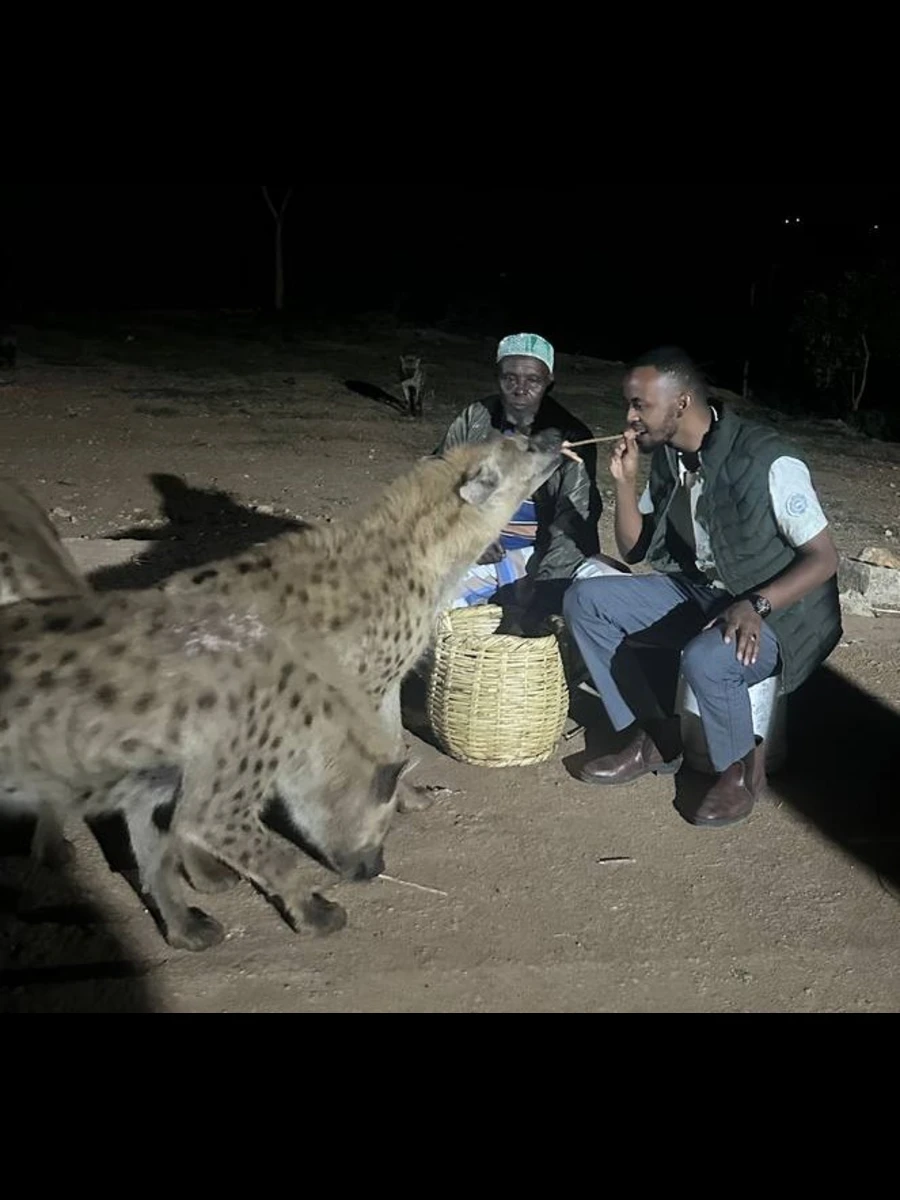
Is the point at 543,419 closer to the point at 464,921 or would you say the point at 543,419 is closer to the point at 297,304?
the point at 464,921

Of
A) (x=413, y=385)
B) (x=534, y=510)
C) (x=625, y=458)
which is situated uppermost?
(x=625, y=458)

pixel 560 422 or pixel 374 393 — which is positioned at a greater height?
pixel 560 422

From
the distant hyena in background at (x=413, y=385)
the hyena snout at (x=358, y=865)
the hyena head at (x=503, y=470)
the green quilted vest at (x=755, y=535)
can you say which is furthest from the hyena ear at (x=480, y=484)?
the distant hyena in background at (x=413, y=385)

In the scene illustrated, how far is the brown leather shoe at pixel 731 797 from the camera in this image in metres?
3.24

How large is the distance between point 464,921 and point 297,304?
16.7 m

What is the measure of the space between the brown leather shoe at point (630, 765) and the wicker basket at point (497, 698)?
17 cm

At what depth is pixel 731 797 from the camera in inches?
128

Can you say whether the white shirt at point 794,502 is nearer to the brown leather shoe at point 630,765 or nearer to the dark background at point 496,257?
the brown leather shoe at point 630,765

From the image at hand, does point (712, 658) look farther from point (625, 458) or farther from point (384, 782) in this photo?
point (384, 782)

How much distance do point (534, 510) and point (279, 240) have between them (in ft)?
49.0

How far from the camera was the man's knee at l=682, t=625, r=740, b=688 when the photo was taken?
3174mm

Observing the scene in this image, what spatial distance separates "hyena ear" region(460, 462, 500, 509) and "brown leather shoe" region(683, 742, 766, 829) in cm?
103

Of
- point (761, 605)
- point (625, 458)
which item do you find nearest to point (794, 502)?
point (761, 605)

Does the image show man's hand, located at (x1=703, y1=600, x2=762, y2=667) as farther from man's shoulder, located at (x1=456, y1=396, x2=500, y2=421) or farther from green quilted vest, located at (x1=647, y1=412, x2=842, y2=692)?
man's shoulder, located at (x1=456, y1=396, x2=500, y2=421)
